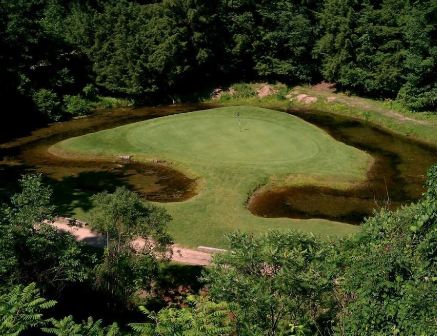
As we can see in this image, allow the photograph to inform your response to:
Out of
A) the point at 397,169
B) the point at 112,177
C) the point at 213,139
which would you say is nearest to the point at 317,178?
the point at 397,169

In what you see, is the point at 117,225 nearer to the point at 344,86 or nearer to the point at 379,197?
the point at 379,197

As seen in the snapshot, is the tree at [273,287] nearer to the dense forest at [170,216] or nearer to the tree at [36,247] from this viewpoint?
the dense forest at [170,216]

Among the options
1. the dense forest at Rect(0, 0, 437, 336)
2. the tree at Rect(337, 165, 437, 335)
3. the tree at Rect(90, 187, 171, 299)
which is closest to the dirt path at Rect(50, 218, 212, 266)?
the dense forest at Rect(0, 0, 437, 336)

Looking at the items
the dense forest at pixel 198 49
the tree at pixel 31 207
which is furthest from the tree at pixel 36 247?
the dense forest at pixel 198 49

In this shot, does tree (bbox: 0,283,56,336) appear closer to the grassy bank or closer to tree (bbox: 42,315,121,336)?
tree (bbox: 42,315,121,336)

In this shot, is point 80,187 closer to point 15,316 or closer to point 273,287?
point 273,287

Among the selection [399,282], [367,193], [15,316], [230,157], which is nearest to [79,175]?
[230,157]

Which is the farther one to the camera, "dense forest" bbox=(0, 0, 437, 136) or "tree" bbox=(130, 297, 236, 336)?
"dense forest" bbox=(0, 0, 437, 136)
